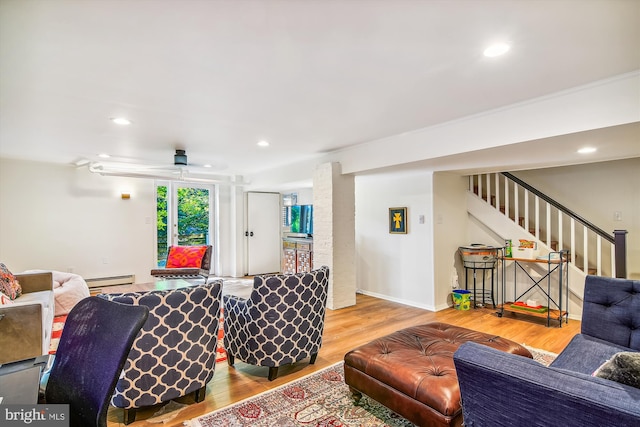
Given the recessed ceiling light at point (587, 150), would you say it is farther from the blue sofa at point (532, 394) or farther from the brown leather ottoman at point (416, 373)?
the blue sofa at point (532, 394)

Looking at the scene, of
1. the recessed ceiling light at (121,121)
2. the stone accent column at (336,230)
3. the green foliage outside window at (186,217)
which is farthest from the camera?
the green foliage outside window at (186,217)

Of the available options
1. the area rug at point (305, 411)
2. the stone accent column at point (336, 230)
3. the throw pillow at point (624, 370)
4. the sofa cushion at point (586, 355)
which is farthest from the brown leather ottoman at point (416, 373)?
the stone accent column at point (336, 230)

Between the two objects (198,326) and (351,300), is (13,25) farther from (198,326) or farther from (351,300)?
(351,300)

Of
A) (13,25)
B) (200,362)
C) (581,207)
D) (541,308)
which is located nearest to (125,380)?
(200,362)

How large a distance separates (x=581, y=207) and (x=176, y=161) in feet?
19.6

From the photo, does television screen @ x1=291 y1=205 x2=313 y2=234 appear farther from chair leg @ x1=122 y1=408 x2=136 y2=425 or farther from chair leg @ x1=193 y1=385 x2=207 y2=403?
chair leg @ x1=122 y1=408 x2=136 y2=425

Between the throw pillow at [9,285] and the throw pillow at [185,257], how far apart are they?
1952mm

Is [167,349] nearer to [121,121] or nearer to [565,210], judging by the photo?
[121,121]

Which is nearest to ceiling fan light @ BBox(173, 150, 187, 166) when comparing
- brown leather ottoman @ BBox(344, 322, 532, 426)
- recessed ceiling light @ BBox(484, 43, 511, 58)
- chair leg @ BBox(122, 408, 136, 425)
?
chair leg @ BBox(122, 408, 136, 425)

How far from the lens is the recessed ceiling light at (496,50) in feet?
5.92

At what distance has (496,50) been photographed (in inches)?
73.2

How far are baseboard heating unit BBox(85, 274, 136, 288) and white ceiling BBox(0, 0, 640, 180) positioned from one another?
3.11m

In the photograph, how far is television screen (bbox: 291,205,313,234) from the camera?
278 inches

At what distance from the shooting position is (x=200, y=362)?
2.13 m
